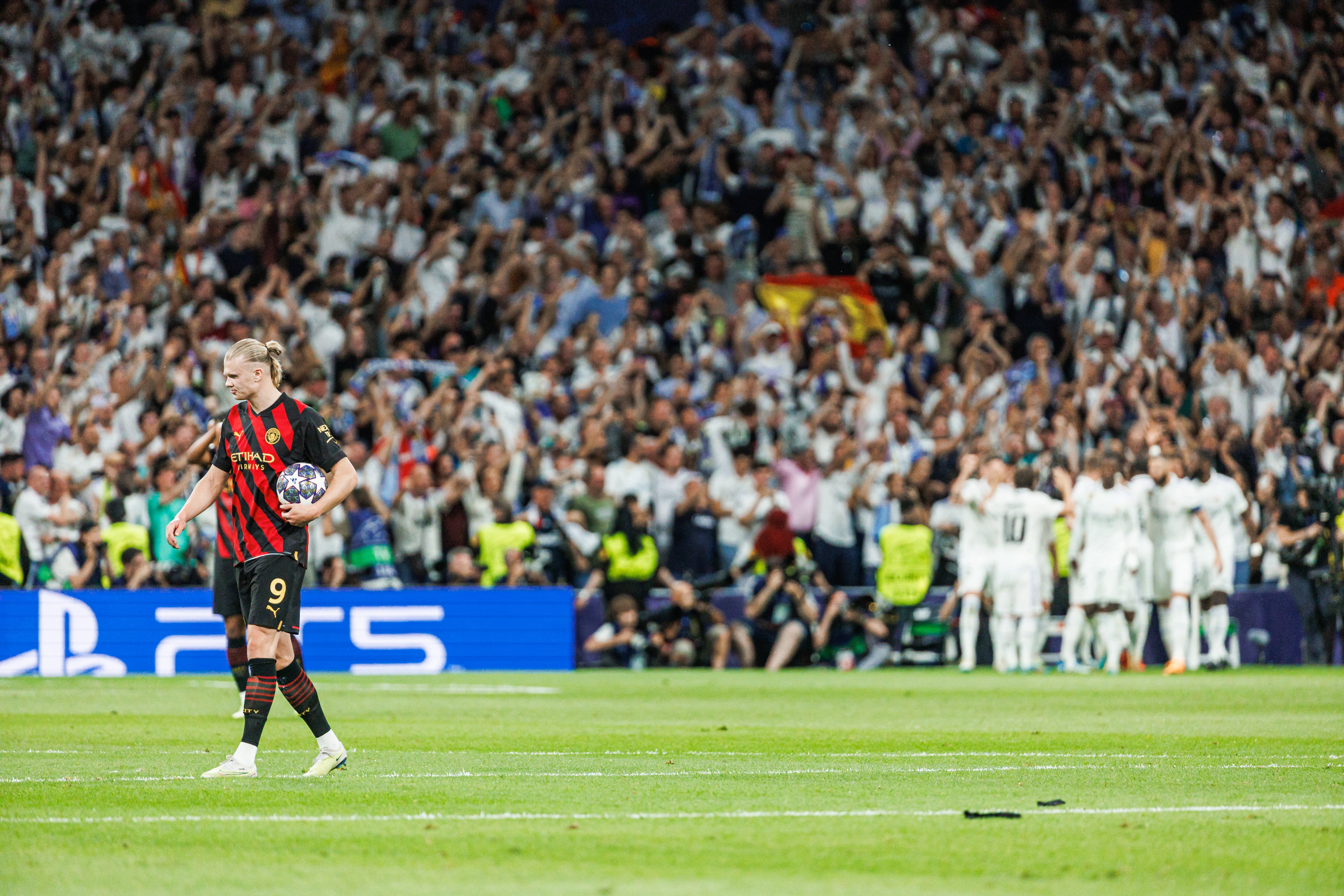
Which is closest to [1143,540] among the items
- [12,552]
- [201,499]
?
[12,552]

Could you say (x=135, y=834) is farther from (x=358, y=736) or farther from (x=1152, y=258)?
(x=1152, y=258)

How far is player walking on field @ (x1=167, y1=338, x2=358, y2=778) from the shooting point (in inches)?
340

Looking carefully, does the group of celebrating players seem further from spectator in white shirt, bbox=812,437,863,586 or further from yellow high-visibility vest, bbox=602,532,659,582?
yellow high-visibility vest, bbox=602,532,659,582

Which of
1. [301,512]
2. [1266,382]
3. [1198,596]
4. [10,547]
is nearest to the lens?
[301,512]

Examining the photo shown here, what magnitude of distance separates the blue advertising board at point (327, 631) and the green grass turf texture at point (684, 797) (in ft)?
13.1

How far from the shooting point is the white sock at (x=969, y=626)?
20.7 meters

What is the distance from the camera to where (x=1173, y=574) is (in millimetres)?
20641

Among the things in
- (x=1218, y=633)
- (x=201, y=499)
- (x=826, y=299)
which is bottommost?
(x=1218, y=633)

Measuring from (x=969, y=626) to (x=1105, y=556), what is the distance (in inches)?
67.9

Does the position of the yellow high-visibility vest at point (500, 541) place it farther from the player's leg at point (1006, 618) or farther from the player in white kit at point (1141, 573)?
the player in white kit at point (1141, 573)

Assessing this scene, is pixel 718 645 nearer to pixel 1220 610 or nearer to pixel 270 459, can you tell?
pixel 1220 610

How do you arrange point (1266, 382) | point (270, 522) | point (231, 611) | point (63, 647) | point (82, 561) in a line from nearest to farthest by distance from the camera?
point (270, 522)
point (231, 611)
point (63, 647)
point (82, 561)
point (1266, 382)

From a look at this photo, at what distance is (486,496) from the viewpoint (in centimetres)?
2014

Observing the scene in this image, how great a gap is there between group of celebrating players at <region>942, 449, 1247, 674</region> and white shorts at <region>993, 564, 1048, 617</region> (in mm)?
11
